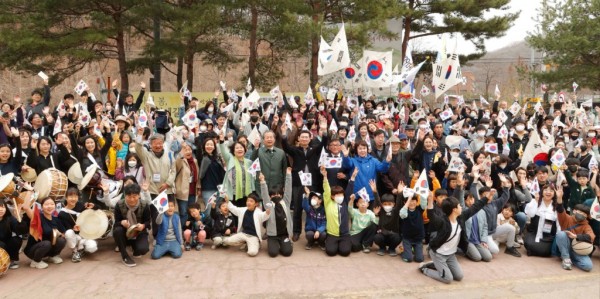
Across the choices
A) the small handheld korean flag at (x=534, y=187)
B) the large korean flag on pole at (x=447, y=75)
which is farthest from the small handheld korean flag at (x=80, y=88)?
the small handheld korean flag at (x=534, y=187)

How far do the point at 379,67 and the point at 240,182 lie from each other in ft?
23.8

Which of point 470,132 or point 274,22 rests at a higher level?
point 274,22

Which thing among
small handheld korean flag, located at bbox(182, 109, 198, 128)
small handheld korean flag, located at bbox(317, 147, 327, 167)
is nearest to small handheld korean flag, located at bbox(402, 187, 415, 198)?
small handheld korean flag, located at bbox(317, 147, 327, 167)

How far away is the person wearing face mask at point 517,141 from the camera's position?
9.53 meters

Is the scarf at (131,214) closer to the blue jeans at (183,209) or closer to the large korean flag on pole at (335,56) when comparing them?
the blue jeans at (183,209)

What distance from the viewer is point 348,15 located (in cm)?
1691

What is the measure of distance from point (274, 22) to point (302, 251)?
11664 millimetres

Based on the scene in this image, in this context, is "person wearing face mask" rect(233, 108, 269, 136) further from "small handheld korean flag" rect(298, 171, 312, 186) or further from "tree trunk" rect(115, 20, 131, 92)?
"tree trunk" rect(115, 20, 131, 92)

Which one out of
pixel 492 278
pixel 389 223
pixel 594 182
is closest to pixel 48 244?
pixel 389 223

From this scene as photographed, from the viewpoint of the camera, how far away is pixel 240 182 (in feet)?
24.6

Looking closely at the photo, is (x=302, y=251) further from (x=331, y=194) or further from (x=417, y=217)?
(x=417, y=217)

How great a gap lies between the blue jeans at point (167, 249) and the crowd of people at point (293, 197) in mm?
20

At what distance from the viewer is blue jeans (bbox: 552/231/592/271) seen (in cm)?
674

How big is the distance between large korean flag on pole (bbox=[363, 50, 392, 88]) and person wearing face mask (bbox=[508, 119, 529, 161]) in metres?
4.22
